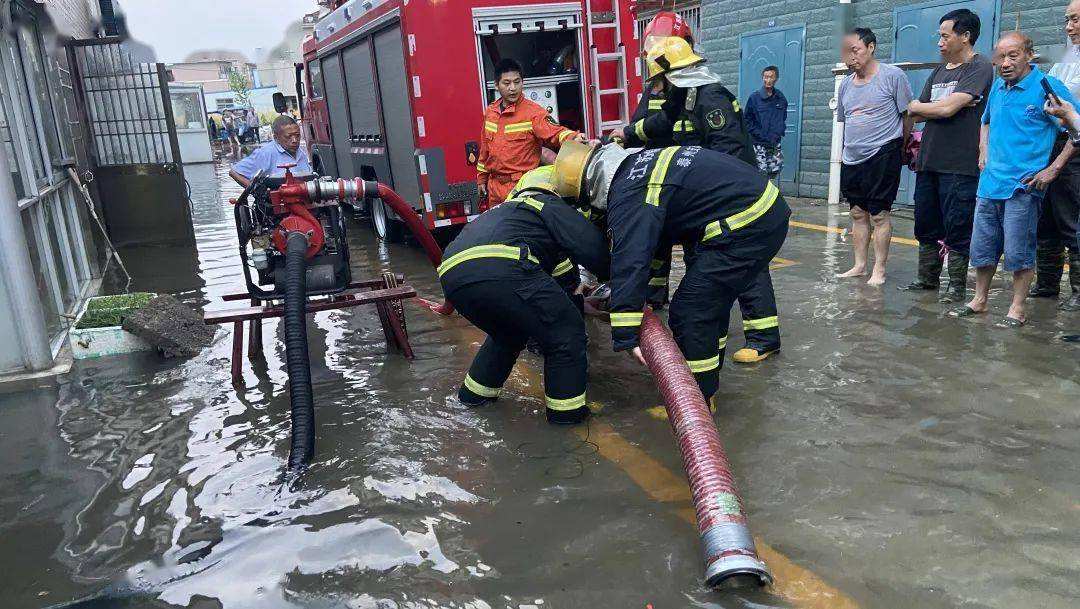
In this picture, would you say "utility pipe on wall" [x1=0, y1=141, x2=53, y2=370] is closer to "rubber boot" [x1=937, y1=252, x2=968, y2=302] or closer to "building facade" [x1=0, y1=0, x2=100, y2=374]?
"building facade" [x1=0, y1=0, x2=100, y2=374]

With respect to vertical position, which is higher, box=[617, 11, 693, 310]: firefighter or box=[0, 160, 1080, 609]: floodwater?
box=[617, 11, 693, 310]: firefighter

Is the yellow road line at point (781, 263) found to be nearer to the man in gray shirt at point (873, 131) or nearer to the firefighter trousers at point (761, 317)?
the man in gray shirt at point (873, 131)

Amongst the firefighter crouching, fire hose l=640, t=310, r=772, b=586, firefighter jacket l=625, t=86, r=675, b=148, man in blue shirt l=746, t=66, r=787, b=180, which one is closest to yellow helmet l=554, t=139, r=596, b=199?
the firefighter crouching

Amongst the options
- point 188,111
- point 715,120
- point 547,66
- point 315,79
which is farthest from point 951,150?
point 188,111

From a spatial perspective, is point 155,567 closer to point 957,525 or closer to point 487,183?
point 957,525

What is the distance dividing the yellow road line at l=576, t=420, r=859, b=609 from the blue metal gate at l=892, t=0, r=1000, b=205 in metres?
5.90

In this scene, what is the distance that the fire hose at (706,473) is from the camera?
8.05 ft

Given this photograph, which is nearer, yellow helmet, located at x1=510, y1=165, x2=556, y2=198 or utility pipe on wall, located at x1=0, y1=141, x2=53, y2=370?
yellow helmet, located at x1=510, y1=165, x2=556, y2=198

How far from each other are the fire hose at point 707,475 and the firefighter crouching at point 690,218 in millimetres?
181

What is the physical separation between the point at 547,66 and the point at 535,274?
5.09 m

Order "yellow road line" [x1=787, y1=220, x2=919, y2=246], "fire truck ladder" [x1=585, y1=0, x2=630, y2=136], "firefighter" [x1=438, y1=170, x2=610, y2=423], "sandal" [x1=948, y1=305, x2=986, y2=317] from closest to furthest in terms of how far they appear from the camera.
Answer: "firefighter" [x1=438, y1=170, x2=610, y2=423] → "sandal" [x1=948, y1=305, x2=986, y2=317] → "yellow road line" [x1=787, y1=220, x2=919, y2=246] → "fire truck ladder" [x1=585, y1=0, x2=630, y2=136]

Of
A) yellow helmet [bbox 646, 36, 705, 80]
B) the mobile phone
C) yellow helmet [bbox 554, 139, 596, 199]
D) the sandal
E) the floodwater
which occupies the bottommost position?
the floodwater

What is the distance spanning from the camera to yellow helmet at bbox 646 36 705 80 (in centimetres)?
465

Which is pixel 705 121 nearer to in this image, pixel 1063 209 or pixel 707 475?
pixel 1063 209
